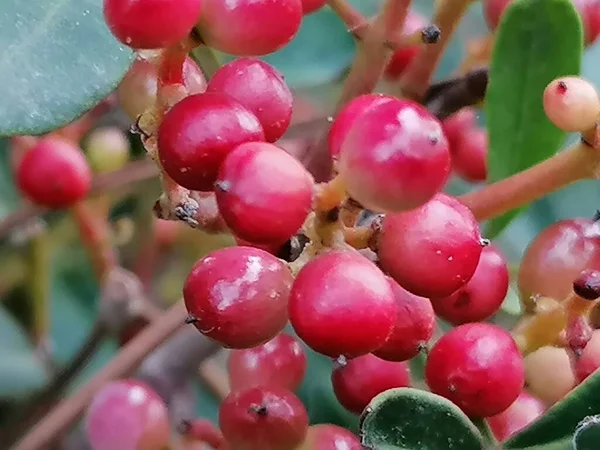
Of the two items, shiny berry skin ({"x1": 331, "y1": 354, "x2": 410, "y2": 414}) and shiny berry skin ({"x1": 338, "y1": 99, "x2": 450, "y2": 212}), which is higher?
shiny berry skin ({"x1": 338, "y1": 99, "x2": 450, "y2": 212})

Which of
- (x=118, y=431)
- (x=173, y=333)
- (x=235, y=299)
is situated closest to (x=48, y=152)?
(x=173, y=333)

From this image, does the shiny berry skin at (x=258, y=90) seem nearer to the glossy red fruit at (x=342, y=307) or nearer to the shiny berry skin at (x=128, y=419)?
the glossy red fruit at (x=342, y=307)

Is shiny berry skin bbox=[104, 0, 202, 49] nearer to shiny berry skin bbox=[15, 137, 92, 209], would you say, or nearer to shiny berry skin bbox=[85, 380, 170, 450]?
shiny berry skin bbox=[85, 380, 170, 450]

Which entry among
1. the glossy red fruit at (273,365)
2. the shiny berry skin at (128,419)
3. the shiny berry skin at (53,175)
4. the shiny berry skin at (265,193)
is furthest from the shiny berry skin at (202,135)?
the shiny berry skin at (53,175)

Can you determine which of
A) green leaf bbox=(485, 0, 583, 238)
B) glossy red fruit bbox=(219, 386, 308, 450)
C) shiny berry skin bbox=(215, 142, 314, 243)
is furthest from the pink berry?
green leaf bbox=(485, 0, 583, 238)

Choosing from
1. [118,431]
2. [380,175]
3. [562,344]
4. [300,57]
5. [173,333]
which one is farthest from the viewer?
[300,57]

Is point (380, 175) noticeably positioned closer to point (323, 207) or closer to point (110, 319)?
point (323, 207)
